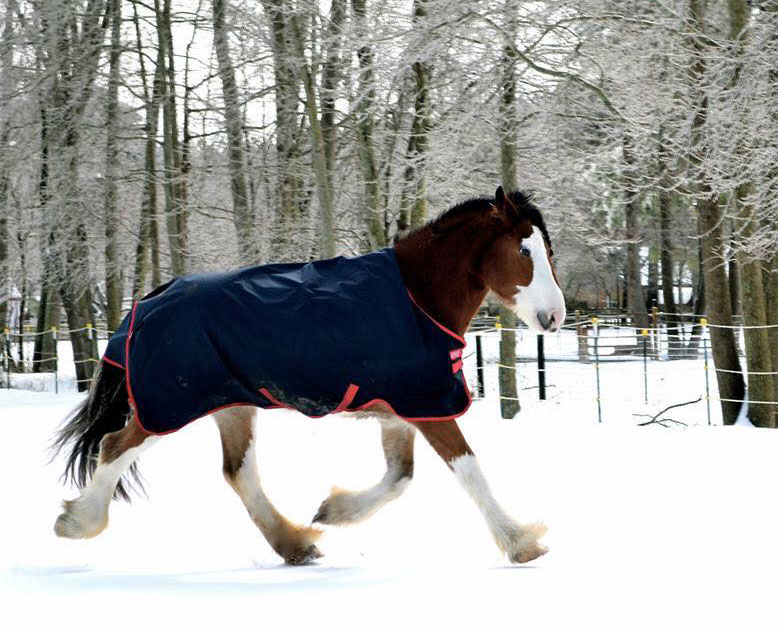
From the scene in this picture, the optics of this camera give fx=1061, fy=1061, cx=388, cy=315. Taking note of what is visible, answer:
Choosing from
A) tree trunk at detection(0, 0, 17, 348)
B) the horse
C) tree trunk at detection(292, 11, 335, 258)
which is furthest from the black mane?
tree trunk at detection(0, 0, 17, 348)

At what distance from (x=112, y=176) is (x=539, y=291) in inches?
635

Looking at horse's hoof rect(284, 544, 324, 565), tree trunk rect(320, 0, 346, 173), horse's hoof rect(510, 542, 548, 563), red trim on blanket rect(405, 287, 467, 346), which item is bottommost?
horse's hoof rect(284, 544, 324, 565)

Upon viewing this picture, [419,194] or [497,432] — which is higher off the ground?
[419,194]

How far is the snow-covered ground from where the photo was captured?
379 cm

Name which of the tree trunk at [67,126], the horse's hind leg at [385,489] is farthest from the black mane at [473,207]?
the tree trunk at [67,126]

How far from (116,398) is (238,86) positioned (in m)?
12.2

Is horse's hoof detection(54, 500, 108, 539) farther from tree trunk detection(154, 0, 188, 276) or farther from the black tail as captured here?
tree trunk detection(154, 0, 188, 276)

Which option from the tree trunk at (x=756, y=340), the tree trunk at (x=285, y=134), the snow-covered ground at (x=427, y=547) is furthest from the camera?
the tree trunk at (x=285, y=134)

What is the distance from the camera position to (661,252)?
33.8 meters

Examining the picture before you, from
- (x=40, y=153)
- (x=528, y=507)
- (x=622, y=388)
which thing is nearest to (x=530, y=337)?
(x=622, y=388)

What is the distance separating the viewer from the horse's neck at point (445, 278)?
17.7 feet

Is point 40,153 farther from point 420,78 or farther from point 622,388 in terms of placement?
point 622,388

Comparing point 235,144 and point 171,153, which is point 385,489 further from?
point 171,153

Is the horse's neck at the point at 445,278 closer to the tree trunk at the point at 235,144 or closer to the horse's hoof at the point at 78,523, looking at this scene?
the horse's hoof at the point at 78,523
